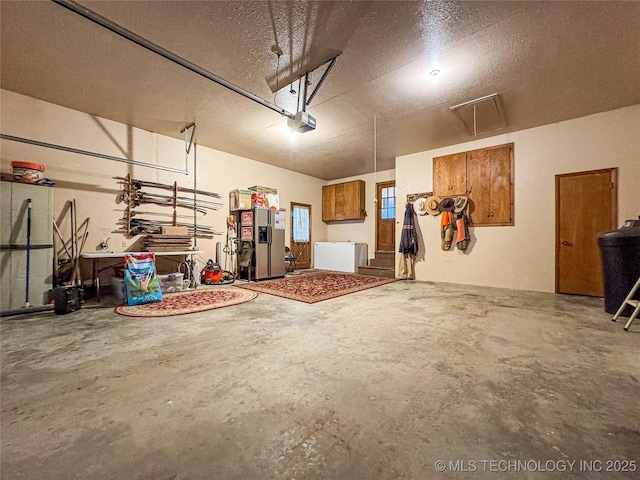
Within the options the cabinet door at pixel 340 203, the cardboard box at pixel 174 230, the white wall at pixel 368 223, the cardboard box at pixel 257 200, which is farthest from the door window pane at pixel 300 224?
the cardboard box at pixel 174 230

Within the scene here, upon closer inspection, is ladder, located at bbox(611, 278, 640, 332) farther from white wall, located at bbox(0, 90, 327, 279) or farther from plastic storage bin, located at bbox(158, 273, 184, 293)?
white wall, located at bbox(0, 90, 327, 279)

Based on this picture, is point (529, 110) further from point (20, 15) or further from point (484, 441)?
point (20, 15)

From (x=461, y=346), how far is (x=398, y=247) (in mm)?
4286

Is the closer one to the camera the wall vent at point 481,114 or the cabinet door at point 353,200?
the wall vent at point 481,114

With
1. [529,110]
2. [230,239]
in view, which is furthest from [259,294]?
[529,110]

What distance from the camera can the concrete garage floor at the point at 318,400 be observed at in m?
1.05

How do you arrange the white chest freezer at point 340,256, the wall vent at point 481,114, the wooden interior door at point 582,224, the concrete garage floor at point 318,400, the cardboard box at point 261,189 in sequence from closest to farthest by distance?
the concrete garage floor at point 318,400 < the wall vent at point 481,114 < the wooden interior door at point 582,224 < the cardboard box at point 261,189 < the white chest freezer at point 340,256

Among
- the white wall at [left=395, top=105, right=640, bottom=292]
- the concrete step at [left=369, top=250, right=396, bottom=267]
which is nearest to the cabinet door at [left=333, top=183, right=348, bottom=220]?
the concrete step at [left=369, top=250, right=396, bottom=267]

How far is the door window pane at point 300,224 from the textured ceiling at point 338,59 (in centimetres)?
363

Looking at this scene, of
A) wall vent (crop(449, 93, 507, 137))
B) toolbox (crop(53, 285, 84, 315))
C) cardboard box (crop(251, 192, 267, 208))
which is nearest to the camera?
toolbox (crop(53, 285, 84, 315))

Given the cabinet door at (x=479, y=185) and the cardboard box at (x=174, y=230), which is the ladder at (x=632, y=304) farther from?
→ the cardboard box at (x=174, y=230)

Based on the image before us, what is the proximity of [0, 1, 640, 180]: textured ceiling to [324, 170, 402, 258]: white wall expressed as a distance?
10.5 feet

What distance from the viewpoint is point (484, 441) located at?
116 cm

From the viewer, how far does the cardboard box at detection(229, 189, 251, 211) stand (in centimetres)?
611
